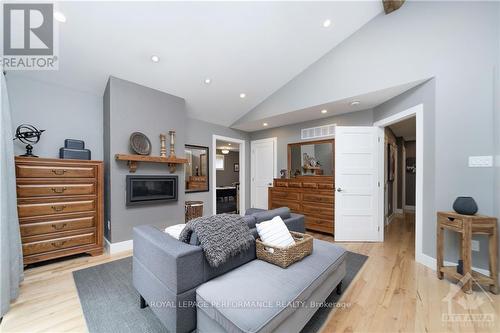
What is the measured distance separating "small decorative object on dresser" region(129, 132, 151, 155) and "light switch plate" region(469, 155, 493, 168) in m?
4.16

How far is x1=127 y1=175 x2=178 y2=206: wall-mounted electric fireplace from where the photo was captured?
305cm

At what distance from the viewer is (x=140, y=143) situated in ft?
10.4

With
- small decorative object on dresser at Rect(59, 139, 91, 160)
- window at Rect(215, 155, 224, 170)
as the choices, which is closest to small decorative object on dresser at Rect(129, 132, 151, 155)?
small decorative object on dresser at Rect(59, 139, 91, 160)

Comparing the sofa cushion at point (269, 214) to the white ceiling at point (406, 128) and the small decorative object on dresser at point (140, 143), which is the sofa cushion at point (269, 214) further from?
the white ceiling at point (406, 128)

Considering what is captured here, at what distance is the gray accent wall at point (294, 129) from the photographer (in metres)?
3.79

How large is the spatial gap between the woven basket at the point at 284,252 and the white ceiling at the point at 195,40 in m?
2.61

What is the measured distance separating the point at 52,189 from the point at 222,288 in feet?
8.60

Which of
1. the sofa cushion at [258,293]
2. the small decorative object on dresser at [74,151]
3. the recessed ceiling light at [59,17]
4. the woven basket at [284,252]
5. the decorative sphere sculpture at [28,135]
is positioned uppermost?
the recessed ceiling light at [59,17]

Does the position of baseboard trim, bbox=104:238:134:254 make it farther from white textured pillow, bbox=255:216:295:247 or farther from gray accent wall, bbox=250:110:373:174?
gray accent wall, bbox=250:110:373:174

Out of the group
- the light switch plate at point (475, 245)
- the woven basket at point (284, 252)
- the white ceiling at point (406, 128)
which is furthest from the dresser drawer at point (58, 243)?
the white ceiling at point (406, 128)

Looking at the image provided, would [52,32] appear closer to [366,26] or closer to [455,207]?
[366,26]

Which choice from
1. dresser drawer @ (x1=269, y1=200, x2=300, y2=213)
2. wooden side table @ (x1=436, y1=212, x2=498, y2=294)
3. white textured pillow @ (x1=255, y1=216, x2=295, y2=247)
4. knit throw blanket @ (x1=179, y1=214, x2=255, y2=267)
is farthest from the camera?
dresser drawer @ (x1=269, y1=200, x2=300, y2=213)

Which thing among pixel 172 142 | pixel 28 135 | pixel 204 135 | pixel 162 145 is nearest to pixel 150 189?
pixel 162 145

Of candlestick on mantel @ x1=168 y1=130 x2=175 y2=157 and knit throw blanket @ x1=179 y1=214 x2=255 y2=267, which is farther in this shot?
candlestick on mantel @ x1=168 y1=130 x2=175 y2=157
